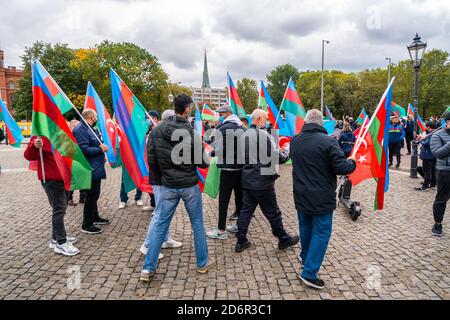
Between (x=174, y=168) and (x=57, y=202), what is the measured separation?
6.64ft

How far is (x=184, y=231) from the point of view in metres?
5.43

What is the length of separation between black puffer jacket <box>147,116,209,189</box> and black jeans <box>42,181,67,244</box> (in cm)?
178

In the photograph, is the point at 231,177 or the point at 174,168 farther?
the point at 231,177

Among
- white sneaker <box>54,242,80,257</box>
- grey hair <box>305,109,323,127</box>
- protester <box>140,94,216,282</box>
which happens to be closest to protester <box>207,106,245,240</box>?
protester <box>140,94,216,282</box>

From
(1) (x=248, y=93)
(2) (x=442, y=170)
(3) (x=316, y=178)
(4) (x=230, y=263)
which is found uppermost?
(1) (x=248, y=93)

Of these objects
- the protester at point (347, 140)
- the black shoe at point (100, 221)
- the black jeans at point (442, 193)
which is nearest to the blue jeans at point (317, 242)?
the black jeans at point (442, 193)

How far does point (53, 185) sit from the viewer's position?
172 inches

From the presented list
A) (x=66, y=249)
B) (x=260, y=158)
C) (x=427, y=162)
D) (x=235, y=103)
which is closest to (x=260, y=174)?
(x=260, y=158)

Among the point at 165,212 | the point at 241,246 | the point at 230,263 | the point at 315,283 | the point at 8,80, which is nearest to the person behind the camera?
the point at 315,283

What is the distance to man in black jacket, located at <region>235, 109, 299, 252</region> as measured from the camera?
4.24 m

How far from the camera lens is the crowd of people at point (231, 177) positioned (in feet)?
11.3

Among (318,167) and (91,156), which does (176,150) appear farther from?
(91,156)
